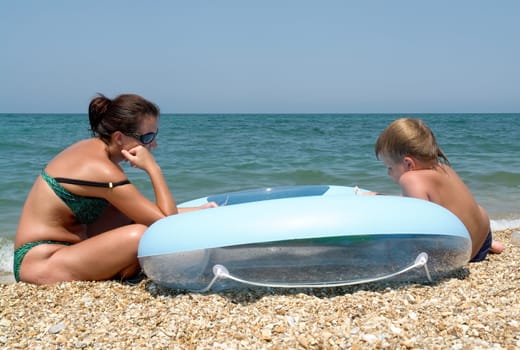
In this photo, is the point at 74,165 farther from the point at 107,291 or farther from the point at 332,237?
the point at 332,237

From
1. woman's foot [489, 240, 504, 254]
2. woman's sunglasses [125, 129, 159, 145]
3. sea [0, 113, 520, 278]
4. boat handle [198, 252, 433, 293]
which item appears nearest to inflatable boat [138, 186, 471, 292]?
boat handle [198, 252, 433, 293]

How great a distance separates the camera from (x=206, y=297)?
9.30 ft

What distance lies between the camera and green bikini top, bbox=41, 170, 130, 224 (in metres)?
3.10

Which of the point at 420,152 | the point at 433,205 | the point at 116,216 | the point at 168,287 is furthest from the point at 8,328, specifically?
the point at 420,152

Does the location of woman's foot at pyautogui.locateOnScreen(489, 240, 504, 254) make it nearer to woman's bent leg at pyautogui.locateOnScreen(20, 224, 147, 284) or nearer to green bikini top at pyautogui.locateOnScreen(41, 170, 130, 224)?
woman's bent leg at pyautogui.locateOnScreen(20, 224, 147, 284)

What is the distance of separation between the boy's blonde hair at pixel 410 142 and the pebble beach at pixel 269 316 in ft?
2.53

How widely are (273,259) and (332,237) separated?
1.08ft

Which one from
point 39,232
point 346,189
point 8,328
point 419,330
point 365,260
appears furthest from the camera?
point 346,189

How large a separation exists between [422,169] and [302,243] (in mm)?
1123

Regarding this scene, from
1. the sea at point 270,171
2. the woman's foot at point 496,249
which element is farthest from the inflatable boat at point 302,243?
the sea at point 270,171

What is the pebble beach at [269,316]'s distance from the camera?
229 cm

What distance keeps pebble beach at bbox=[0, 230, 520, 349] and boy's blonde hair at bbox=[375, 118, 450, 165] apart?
0.77 metres

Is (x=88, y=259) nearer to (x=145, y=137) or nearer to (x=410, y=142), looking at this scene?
(x=145, y=137)

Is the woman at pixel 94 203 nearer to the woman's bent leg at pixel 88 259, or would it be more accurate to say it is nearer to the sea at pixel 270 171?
the woman's bent leg at pixel 88 259
